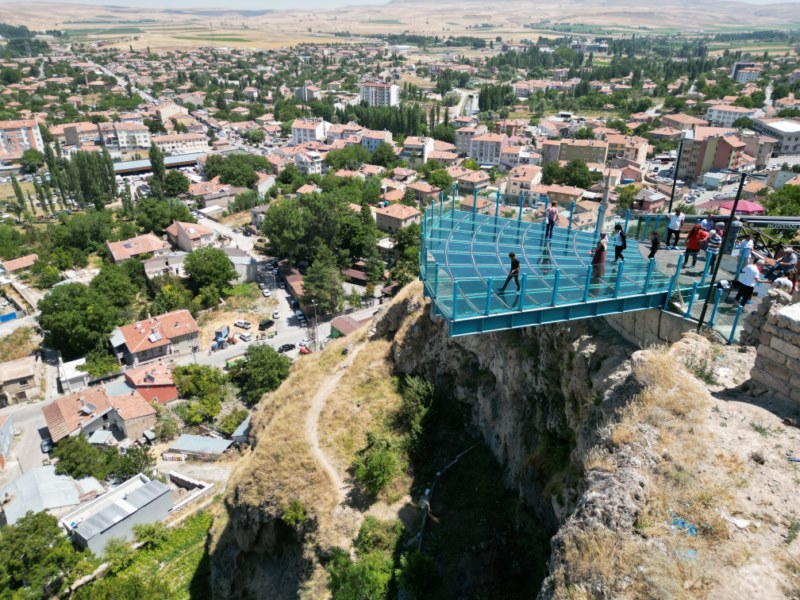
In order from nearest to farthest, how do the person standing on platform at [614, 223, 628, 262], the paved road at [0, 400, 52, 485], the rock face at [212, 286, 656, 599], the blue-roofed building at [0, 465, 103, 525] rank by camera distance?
the rock face at [212, 286, 656, 599], the person standing on platform at [614, 223, 628, 262], the blue-roofed building at [0, 465, 103, 525], the paved road at [0, 400, 52, 485]

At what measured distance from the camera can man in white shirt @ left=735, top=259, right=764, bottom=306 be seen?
13469 millimetres

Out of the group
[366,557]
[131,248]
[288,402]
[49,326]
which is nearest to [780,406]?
[366,557]

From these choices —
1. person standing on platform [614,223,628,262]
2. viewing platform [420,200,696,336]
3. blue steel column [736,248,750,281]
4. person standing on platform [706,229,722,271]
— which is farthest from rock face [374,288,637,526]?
blue steel column [736,248,750,281]

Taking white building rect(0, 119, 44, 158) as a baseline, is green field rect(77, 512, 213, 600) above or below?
below

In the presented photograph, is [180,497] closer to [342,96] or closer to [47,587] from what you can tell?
[47,587]

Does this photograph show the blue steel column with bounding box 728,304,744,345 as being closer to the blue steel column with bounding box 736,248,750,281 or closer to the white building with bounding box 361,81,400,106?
the blue steel column with bounding box 736,248,750,281

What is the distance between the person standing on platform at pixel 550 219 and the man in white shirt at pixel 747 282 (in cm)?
614

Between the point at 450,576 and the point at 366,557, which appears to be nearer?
the point at 450,576

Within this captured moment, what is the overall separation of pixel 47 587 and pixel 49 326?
24625 mm

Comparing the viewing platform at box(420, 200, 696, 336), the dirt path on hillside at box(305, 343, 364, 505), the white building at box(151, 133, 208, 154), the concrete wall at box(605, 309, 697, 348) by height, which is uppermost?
the viewing platform at box(420, 200, 696, 336)

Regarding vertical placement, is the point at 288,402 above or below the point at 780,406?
below

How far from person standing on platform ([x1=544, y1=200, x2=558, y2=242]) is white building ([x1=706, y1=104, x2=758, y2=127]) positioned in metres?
115

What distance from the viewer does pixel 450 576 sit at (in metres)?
14.7

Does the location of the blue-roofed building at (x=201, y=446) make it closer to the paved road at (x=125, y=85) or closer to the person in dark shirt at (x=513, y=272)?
the person in dark shirt at (x=513, y=272)
